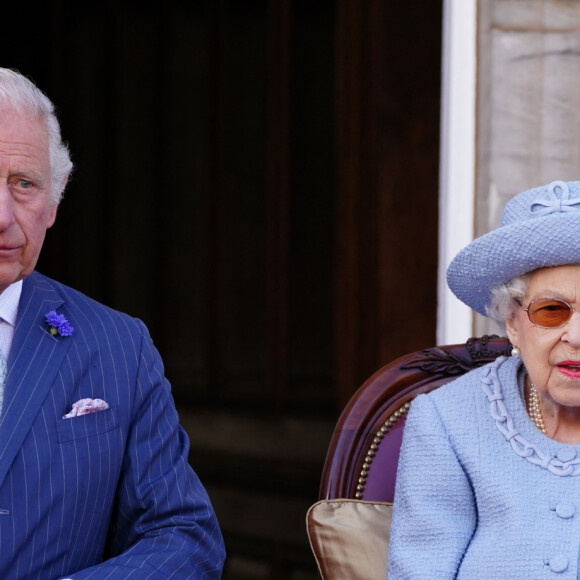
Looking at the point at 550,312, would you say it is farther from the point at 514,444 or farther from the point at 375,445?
the point at 375,445

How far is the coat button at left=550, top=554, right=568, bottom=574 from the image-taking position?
180 cm

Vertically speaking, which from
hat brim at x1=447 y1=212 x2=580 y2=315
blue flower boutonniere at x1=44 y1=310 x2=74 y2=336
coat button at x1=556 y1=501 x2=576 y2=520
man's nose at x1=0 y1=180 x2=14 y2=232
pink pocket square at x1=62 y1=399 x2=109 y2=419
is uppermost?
man's nose at x1=0 y1=180 x2=14 y2=232

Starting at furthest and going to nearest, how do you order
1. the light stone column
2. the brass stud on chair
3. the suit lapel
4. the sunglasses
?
the light stone column
the brass stud on chair
the sunglasses
the suit lapel

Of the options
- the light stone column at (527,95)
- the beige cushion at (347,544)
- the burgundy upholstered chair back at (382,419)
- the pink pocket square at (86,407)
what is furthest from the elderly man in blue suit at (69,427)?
the light stone column at (527,95)

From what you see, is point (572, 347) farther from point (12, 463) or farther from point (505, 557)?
point (12, 463)

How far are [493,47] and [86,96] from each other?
260 cm

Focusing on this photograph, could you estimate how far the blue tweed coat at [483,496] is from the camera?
184 centimetres

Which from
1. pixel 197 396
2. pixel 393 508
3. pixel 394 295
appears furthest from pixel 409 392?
pixel 197 396

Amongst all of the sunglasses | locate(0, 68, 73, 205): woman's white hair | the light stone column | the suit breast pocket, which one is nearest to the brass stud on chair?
the sunglasses

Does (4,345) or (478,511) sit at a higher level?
(4,345)

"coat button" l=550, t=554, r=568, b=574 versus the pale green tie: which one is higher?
the pale green tie

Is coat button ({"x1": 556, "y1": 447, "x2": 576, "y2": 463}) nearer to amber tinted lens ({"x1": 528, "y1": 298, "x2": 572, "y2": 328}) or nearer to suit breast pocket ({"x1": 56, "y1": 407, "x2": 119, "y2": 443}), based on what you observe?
amber tinted lens ({"x1": 528, "y1": 298, "x2": 572, "y2": 328})

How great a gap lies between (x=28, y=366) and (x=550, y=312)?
89cm

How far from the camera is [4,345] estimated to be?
1893mm
